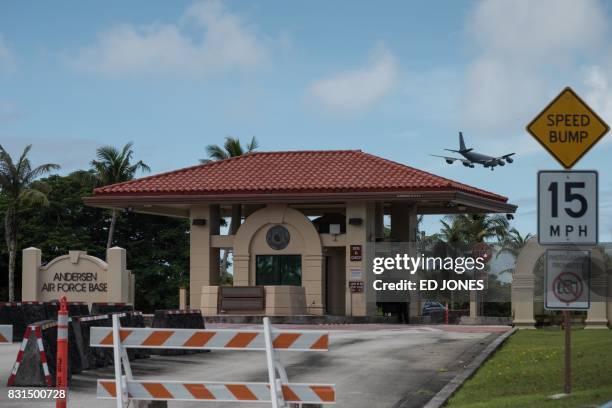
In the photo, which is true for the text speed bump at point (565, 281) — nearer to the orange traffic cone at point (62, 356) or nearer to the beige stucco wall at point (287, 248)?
the orange traffic cone at point (62, 356)

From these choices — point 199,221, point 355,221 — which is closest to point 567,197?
point 355,221

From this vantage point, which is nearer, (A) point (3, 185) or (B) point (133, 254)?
(A) point (3, 185)

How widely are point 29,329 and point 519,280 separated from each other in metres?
19.2

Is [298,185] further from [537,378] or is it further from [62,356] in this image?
[62,356]

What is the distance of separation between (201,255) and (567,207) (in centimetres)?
2869

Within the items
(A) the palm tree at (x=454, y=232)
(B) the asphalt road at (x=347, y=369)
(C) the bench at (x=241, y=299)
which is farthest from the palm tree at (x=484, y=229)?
(B) the asphalt road at (x=347, y=369)

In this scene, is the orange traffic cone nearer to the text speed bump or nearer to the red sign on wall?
the text speed bump

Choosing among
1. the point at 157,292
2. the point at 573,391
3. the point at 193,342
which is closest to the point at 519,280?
the point at 573,391

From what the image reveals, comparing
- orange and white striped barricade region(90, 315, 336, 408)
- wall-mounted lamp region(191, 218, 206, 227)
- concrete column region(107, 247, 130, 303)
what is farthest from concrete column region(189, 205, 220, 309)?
orange and white striped barricade region(90, 315, 336, 408)

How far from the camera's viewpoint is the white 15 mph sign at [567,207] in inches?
517

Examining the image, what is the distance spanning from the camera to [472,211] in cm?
4512

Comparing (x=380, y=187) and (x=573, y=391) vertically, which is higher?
(x=380, y=187)

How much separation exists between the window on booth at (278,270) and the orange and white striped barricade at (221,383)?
2864cm

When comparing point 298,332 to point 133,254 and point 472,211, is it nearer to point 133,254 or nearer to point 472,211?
point 472,211
